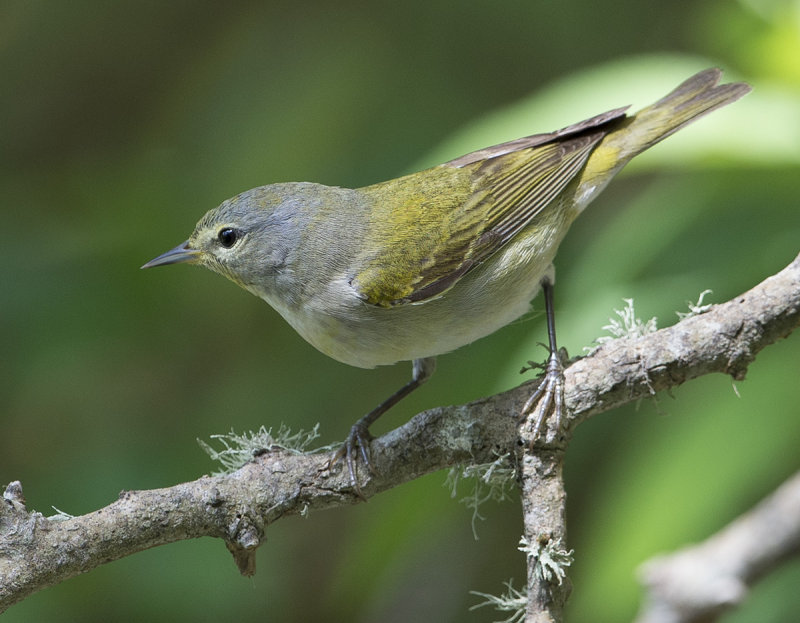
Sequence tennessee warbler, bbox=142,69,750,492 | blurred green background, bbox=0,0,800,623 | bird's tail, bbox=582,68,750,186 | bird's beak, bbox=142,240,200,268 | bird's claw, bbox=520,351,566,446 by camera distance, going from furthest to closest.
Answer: blurred green background, bbox=0,0,800,623 < bird's tail, bbox=582,68,750,186 < bird's beak, bbox=142,240,200,268 < tennessee warbler, bbox=142,69,750,492 < bird's claw, bbox=520,351,566,446

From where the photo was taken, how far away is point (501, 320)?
3512 millimetres

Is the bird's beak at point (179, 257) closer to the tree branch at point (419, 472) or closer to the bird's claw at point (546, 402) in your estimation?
the tree branch at point (419, 472)

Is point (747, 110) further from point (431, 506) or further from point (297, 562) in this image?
point (297, 562)

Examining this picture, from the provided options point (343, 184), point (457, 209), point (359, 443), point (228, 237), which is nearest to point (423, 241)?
point (457, 209)

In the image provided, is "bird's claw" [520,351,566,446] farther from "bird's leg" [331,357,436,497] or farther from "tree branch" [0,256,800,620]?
"bird's leg" [331,357,436,497]

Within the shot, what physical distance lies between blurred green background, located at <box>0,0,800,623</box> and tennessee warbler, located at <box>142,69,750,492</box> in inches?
9.8

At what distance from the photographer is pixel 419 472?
298 centimetres

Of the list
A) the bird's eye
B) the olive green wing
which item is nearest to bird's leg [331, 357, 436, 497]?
the olive green wing

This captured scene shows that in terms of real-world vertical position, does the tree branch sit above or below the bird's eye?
below

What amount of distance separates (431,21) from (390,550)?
13.0 ft

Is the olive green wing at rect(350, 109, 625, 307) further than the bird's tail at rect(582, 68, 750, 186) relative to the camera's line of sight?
No

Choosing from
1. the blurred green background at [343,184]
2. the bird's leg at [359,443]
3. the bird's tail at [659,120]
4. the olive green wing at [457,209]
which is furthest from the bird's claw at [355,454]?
the bird's tail at [659,120]

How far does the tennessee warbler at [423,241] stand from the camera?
10.9ft

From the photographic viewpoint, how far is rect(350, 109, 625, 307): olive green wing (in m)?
3.38
